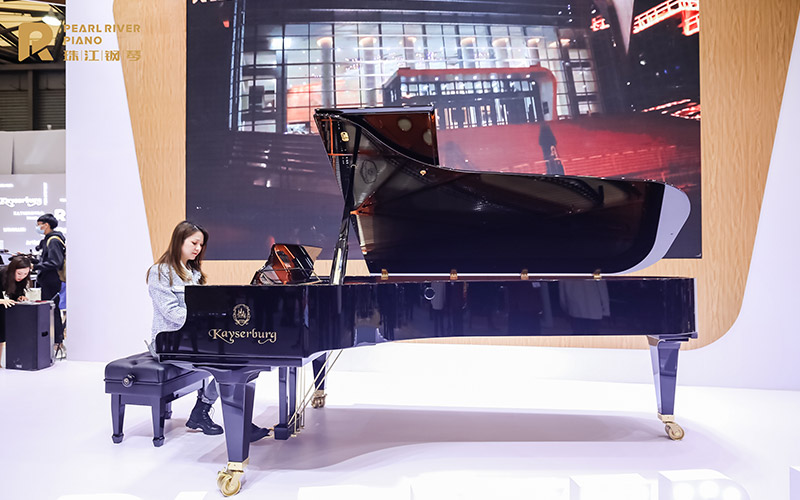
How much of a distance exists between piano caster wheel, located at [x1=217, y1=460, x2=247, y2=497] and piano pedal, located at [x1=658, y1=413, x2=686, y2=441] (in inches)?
91.3

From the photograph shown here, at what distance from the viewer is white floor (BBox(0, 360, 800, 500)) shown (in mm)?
2354

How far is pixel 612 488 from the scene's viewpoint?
1.34 m

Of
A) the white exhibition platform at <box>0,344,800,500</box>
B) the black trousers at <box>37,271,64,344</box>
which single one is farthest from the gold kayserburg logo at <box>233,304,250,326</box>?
the black trousers at <box>37,271,64,344</box>

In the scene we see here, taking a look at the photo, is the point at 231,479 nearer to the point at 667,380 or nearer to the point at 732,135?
the point at 667,380

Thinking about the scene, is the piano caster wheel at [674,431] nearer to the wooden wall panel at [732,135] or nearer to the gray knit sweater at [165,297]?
the wooden wall panel at [732,135]

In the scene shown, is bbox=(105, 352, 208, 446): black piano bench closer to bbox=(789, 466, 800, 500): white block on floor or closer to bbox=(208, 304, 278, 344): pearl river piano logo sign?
bbox=(208, 304, 278, 344): pearl river piano logo sign

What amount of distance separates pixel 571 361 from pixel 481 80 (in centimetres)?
261

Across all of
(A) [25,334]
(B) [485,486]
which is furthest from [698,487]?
(A) [25,334]

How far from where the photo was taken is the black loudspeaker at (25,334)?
4.91m

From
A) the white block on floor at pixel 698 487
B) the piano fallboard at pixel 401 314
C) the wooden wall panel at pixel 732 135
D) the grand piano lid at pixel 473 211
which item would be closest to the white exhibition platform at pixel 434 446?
the white block on floor at pixel 698 487

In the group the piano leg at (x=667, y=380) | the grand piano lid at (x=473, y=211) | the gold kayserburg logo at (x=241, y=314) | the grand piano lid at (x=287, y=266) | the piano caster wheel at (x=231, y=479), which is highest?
the grand piano lid at (x=473, y=211)

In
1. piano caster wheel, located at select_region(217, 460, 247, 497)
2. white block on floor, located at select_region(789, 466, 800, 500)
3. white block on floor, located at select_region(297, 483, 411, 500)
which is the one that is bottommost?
white block on floor, located at select_region(297, 483, 411, 500)

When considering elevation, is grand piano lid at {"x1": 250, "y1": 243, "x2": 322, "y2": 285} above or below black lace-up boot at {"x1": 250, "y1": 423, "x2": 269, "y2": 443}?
above

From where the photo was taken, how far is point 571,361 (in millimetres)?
4633
